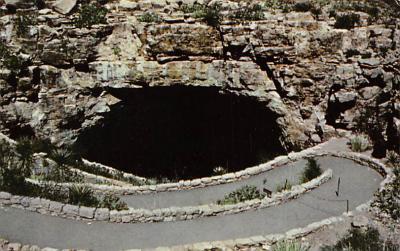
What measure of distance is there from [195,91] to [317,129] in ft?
23.1

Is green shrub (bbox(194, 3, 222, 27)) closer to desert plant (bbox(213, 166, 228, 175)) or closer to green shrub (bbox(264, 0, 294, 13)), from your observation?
green shrub (bbox(264, 0, 294, 13))

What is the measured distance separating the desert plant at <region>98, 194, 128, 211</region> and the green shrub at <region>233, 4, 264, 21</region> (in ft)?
43.0

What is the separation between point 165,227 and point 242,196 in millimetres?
3396

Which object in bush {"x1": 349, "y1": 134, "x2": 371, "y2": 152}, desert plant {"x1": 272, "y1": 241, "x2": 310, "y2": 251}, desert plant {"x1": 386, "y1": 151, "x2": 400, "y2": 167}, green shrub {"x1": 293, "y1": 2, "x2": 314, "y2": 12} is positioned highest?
green shrub {"x1": 293, "y1": 2, "x2": 314, "y2": 12}

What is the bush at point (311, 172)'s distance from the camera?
54.8 feet

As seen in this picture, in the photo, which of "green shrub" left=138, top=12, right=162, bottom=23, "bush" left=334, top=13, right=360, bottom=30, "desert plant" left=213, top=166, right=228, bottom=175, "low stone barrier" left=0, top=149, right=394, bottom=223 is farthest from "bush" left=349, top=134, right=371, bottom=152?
"green shrub" left=138, top=12, right=162, bottom=23

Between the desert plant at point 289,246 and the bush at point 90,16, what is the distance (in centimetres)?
1613

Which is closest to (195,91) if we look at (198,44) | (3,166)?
(198,44)

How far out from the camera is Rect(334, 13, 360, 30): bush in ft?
75.3

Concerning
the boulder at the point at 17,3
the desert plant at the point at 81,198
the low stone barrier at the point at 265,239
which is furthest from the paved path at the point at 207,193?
the boulder at the point at 17,3

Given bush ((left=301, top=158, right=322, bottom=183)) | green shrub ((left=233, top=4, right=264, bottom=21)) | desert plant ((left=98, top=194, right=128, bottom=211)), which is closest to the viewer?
desert plant ((left=98, top=194, right=128, bottom=211))

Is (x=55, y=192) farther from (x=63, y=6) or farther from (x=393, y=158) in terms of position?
(x=393, y=158)

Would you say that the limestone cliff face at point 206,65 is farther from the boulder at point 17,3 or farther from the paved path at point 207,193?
the paved path at point 207,193

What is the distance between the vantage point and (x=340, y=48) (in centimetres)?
2253
